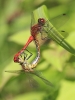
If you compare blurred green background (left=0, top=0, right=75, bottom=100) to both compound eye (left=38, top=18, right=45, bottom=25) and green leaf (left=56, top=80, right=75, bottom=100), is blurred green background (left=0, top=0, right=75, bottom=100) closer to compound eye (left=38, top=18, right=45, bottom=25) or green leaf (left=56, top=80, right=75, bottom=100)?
green leaf (left=56, top=80, right=75, bottom=100)

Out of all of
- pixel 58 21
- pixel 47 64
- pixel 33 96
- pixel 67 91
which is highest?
pixel 58 21

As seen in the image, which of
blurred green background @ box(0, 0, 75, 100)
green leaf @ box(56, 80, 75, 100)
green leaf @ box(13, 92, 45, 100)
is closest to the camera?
green leaf @ box(56, 80, 75, 100)

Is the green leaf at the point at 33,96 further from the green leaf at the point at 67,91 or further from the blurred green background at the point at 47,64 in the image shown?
the green leaf at the point at 67,91

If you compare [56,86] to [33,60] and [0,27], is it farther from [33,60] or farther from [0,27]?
[0,27]

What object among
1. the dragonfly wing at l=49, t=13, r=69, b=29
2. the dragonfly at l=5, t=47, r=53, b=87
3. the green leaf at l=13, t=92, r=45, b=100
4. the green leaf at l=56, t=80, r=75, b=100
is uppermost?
the dragonfly wing at l=49, t=13, r=69, b=29

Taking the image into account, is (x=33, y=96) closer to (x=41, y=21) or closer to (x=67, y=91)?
(x=67, y=91)

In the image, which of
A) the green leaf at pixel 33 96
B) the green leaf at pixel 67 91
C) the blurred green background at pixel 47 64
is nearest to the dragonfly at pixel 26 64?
the blurred green background at pixel 47 64

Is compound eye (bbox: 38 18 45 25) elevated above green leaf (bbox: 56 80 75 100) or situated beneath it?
elevated above

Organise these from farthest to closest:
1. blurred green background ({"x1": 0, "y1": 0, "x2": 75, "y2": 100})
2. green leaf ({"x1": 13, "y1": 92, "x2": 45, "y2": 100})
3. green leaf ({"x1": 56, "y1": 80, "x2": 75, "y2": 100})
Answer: green leaf ({"x1": 13, "y1": 92, "x2": 45, "y2": 100}) < blurred green background ({"x1": 0, "y1": 0, "x2": 75, "y2": 100}) < green leaf ({"x1": 56, "y1": 80, "x2": 75, "y2": 100})

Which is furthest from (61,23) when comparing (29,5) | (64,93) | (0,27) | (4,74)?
(0,27)

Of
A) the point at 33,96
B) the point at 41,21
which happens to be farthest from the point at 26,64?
the point at 33,96

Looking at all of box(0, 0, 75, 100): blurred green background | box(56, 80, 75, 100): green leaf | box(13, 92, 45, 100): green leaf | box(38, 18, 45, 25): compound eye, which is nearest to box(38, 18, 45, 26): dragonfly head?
box(38, 18, 45, 25): compound eye

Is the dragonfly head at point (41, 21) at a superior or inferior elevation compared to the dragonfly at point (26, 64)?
superior
